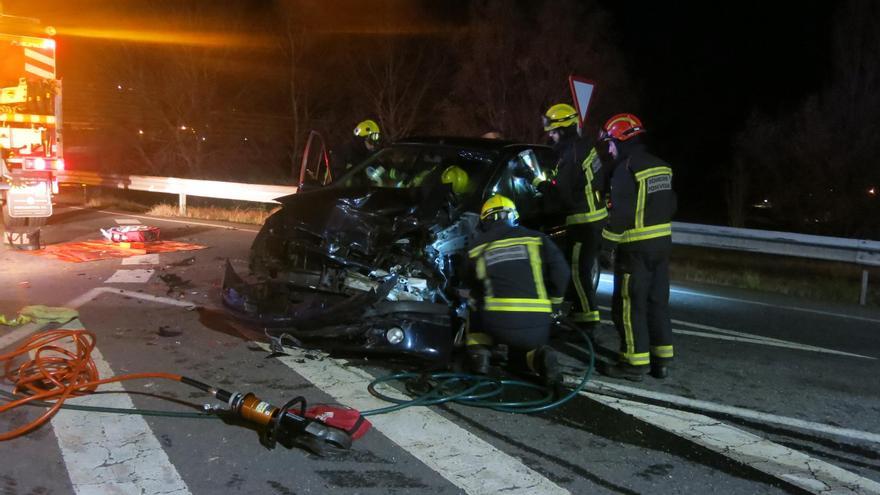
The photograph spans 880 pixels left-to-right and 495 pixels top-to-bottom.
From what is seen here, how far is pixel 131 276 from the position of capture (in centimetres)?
795

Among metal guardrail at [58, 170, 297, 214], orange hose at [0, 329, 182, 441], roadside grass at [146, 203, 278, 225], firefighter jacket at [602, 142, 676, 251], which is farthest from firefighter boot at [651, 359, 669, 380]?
roadside grass at [146, 203, 278, 225]

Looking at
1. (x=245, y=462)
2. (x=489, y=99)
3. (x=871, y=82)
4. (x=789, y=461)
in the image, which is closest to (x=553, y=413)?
(x=789, y=461)

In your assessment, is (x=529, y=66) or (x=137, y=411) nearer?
(x=137, y=411)

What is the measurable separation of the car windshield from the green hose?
1741 millimetres

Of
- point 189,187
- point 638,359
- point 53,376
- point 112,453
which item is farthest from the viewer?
point 189,187

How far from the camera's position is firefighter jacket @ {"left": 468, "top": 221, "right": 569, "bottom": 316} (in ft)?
15.5

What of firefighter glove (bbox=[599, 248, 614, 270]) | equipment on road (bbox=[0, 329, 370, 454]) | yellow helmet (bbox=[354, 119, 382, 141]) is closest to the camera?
equipment on road (bbox=[0, 329, 370, 454])

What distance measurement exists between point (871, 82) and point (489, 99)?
392 inches

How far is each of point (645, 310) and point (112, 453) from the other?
355 cm

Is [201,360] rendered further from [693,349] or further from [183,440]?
[693,349]

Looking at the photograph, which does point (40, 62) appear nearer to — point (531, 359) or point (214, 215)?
point (214, 215)

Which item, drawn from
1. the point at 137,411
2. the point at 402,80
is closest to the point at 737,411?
the point at 137,411

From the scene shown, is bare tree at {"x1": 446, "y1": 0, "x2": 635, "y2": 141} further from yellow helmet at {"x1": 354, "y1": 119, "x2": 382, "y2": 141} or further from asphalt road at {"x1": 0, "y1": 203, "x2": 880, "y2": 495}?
asphalt road at {"x1": 0, "y1": 203, "x2": 880, "y2": 495}

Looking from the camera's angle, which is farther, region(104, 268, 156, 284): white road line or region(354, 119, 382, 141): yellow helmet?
region(354, 119, 382, 141): yellow helmet
